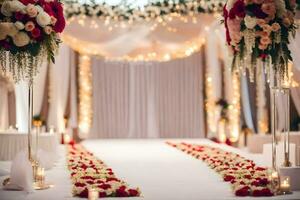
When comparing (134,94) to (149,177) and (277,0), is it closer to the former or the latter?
(149,177)

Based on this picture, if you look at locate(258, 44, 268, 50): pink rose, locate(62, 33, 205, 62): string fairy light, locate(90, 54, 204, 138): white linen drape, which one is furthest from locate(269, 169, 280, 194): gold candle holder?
locate(90, 54, 204, 138): white linen drape

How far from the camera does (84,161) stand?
756 cm

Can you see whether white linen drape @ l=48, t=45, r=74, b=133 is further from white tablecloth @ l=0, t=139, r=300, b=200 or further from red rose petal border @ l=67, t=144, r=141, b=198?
red rose petal border @ l=67, t=144, r=141, b=198

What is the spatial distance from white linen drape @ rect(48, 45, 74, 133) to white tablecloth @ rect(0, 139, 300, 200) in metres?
2.01

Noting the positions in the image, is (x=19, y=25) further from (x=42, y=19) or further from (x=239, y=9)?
(x=239, y=9)

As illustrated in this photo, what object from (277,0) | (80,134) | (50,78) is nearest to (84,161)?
(277,0)

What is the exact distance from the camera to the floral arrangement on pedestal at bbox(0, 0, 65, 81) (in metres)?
4.93

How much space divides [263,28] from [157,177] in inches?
82.8

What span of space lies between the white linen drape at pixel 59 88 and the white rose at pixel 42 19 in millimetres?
6460

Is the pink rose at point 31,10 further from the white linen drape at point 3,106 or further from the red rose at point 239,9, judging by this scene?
the white linen drape at point 3,106

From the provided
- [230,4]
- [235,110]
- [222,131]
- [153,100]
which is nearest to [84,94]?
[153,100]

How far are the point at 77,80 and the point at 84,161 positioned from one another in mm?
5916

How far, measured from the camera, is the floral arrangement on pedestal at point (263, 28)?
4.82 metres

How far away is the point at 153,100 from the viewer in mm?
13836
